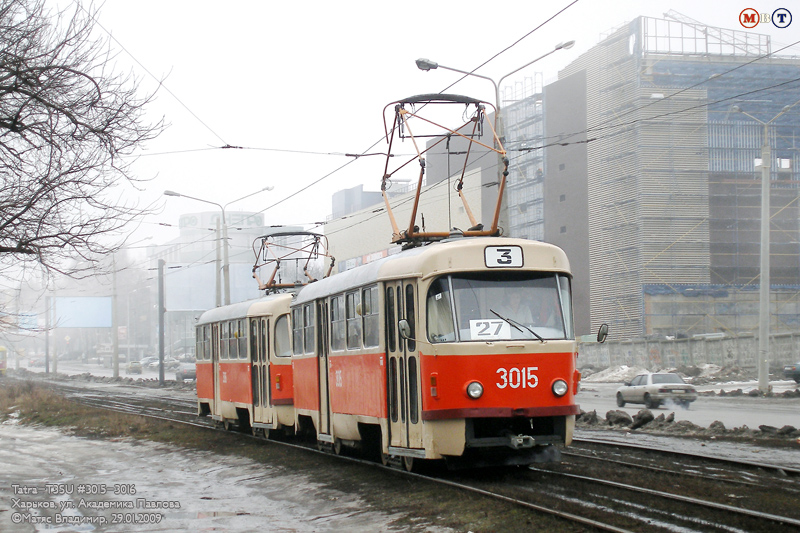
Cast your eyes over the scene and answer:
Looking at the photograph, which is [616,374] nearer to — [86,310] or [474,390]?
[474,390]

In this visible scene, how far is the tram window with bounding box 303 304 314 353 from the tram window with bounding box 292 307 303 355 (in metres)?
0.28

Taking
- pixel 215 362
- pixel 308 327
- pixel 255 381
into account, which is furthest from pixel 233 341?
pixel 308 327

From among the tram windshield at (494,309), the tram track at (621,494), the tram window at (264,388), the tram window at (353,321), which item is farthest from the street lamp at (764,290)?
the tram windshield at (494,309)

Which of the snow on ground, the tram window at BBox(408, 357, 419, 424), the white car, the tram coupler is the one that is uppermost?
the tram window at BBox(408, 357, 419, 424)

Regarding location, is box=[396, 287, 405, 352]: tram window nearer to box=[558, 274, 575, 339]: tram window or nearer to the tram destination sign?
the tram destination sign

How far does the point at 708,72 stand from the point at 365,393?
4771cm

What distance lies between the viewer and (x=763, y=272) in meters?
27.9

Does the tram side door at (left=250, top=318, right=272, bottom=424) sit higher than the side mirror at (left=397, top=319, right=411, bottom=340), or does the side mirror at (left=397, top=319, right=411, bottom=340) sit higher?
the side mirror at (left=397, top=319, right=411, bottom=340)

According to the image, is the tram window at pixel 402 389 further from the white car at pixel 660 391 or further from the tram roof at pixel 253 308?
the white car at pixel 660 391

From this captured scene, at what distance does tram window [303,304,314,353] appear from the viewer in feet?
49.9

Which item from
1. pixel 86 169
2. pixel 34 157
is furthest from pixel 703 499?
pixel 34 157

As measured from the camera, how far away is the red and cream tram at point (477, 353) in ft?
34.1

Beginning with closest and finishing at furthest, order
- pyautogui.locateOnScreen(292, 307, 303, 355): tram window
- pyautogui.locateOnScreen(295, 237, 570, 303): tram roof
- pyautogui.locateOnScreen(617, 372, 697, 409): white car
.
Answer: pyautogui.locateOnScreen(295, 237, 570, 303): tram roof < pyautogui.locateOnScreen(292, 307, 303, 355): tram window < pyautogui.locateOnScreen(617, 372, 697, 409): white car

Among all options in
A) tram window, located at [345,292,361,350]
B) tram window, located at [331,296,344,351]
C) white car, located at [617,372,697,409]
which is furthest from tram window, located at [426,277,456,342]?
white car, located at [617,372,697,409]
